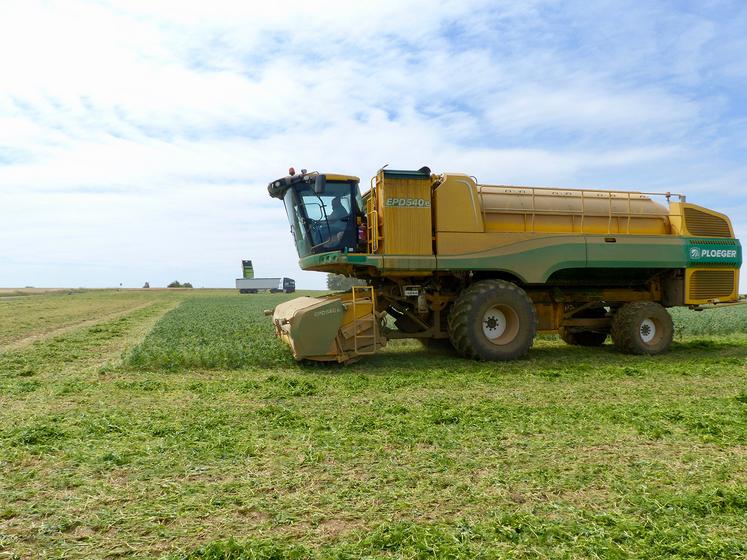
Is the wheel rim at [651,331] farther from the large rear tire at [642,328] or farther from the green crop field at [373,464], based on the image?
the green crop field at [373,464]

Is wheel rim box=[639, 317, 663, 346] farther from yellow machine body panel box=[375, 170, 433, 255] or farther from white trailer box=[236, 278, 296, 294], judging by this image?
white trailer box=[236, 278, 296, 294]

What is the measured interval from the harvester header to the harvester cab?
0.8 inches

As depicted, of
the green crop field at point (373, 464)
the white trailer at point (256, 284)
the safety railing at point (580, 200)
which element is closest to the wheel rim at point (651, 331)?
the safety railing at point (580, 200)

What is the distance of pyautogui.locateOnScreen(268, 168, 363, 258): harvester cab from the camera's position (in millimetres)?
10508

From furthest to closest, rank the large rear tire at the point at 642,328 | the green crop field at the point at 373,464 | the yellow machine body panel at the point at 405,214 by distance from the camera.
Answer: the large rear tire at the point at 642,328, the yellow machine body panel at the point at 405,214, the green crop field at the point at 373,464

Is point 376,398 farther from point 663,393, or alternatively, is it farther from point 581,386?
point 663,393

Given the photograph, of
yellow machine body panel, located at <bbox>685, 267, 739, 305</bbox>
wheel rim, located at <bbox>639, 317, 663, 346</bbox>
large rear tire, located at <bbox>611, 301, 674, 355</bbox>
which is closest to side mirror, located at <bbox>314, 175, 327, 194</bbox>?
large rear tire, located at <bbox>611, 301, 674, 355</bbox>

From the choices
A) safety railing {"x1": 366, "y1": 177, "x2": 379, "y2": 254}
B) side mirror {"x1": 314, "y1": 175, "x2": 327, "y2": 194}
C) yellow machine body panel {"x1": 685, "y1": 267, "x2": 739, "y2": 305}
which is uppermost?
side mirror {"x1": 314, "y1": 175, "x2": 327, "y2": 194}

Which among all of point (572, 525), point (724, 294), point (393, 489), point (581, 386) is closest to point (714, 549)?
point (572, 525)

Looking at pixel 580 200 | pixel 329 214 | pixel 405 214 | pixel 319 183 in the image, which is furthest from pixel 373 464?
pixel 580 200

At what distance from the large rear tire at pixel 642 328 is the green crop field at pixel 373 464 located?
2.54 m

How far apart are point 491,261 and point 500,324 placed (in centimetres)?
116

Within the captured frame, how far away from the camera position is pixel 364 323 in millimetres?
10008

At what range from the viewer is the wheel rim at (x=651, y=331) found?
38.3 ft
